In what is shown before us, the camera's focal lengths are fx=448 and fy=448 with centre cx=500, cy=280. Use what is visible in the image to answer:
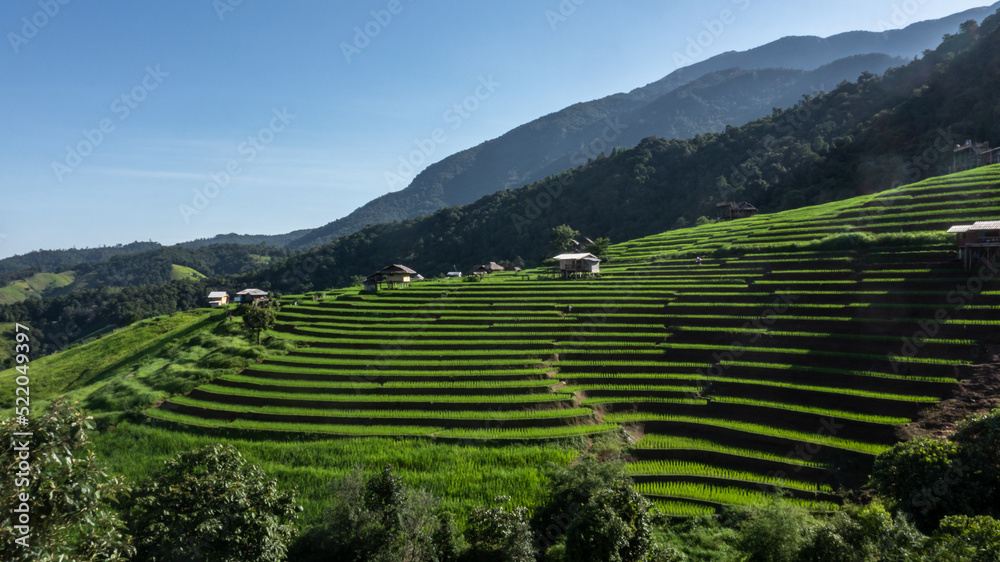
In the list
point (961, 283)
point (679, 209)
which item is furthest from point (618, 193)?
point (961, 283)

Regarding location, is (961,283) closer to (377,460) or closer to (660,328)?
(660,328)

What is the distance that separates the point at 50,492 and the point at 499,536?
11.3 m

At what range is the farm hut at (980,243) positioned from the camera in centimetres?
2447

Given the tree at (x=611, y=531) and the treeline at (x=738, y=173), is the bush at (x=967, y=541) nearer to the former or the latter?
the tree at (x=611, y=531)

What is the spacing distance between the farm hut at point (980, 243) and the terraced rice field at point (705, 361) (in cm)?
93

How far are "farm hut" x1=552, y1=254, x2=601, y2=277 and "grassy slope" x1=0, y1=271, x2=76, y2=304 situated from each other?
178 metres

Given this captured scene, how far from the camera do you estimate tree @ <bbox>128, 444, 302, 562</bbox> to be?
12102 mm

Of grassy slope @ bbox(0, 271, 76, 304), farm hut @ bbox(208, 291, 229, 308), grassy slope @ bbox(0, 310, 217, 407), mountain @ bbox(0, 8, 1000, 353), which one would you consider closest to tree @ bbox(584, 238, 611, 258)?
mountain @ bbox(0, 8, 1000, 353)

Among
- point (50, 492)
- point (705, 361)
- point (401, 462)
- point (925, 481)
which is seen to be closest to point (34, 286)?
point (401, 462)

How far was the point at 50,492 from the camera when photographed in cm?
704

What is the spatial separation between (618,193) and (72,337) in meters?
121

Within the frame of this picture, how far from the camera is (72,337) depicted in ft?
303

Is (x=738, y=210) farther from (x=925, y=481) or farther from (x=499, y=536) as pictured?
(x=499, y=536)

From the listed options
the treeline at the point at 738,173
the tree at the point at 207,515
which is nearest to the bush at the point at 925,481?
the tree at the point at 207,515
